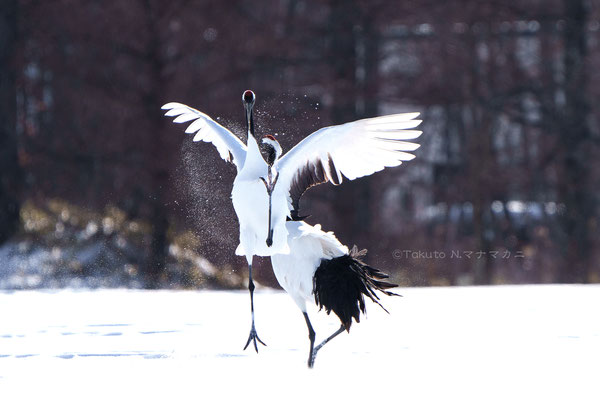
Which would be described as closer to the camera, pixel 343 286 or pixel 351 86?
pixel 343 286

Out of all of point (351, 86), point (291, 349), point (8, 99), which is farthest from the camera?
point (351, 86)

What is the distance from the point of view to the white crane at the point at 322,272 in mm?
7156

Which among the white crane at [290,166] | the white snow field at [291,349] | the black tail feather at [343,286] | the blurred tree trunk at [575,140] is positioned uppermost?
the blurred tree trunk at [575,140]

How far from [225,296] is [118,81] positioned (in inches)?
230

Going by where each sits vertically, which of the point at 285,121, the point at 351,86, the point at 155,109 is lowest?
the point at 285,121

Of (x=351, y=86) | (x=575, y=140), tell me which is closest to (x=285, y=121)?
(x=351, y=86)

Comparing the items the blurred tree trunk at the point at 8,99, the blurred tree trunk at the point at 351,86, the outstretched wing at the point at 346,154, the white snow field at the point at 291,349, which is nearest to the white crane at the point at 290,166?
the outstretched wing at the point at 346,154

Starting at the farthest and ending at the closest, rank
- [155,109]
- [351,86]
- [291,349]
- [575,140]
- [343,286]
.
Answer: [575,140] < [351,86] < [155,109] < [291,349] < [343,286]

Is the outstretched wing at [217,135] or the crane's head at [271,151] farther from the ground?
the outstretched wing at [217,135]

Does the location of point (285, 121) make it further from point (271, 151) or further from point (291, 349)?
point (271, 151)

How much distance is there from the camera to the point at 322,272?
283 inches

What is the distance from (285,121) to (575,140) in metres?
5.49

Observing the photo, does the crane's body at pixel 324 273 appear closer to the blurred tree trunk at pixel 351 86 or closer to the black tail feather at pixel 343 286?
the black tail feather at pixel 343 286

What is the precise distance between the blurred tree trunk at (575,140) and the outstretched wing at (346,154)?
37.6 feet
